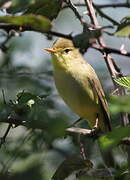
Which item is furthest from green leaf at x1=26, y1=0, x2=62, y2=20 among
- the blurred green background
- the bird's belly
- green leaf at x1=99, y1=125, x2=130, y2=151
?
the bird's belly

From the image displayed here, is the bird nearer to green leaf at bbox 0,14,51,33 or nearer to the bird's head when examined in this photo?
the bird's head

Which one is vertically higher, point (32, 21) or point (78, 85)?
point (32, 21)

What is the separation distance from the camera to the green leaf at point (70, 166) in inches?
70.9

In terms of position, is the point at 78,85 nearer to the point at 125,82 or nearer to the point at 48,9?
the point at 48,9

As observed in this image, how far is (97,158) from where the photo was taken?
2715 millimetres

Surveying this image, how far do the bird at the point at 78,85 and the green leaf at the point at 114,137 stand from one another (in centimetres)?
200

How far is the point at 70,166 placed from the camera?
180 centimetres

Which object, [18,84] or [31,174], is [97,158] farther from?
[31,174]

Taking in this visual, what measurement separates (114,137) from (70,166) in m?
0.71

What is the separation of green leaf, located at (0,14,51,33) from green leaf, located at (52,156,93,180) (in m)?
0.75

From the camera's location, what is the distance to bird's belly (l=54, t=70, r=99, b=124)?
127 inches

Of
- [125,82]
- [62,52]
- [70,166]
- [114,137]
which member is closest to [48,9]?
[125,82]

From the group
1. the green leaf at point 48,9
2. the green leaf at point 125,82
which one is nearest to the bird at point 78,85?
the green leaf at point 48,9

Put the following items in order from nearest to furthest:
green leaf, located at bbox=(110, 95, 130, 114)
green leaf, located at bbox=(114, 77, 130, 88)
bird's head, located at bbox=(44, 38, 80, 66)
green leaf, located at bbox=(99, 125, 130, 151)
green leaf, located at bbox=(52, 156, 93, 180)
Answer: green leaf, located at bbox=(110, 95, 130, 114) < green leaf, located at bbox=(99, 125, 130, 151) < green leaf, located at bbox=(114, 77, 130, 88) < green leaf, located at bbox=(52, 156, 93, 180) < bird's head, located at bbox=(44, 38, 80, 66)
